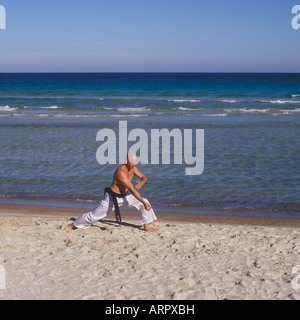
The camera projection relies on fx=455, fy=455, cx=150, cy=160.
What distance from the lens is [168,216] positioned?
9.36 m

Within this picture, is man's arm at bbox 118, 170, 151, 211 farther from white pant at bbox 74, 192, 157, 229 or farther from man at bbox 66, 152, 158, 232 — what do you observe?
white pant at bbox 74, 192, 157, 229

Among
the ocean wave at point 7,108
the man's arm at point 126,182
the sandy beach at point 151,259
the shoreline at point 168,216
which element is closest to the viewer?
the sandy beach at point 151,259

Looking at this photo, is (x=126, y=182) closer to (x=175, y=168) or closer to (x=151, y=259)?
(x=151, y=259)

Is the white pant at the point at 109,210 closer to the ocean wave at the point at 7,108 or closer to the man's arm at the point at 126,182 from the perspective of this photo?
the man's arm at the point at 126,182

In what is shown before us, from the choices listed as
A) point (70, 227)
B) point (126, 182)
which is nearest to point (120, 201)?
point (126, 182)

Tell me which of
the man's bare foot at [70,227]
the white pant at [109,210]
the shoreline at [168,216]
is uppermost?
the white pant at [109,210]

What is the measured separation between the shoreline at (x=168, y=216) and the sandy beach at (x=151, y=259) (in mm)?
58

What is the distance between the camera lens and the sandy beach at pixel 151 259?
18.3 feet

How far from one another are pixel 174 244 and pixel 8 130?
1692 centimetres

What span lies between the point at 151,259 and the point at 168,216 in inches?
109

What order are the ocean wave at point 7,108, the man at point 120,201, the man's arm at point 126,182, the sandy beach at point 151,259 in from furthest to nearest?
the ocean wave at point 7,108 → the man at point 120,201 → the man's arm at point 126,182 → the sandy beach at point 151,259

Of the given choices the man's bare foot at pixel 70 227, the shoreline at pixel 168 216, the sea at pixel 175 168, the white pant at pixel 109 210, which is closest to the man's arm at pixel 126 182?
the white pant at pixel 109 210

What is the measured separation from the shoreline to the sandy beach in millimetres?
58

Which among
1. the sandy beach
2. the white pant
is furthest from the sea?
the white pant
